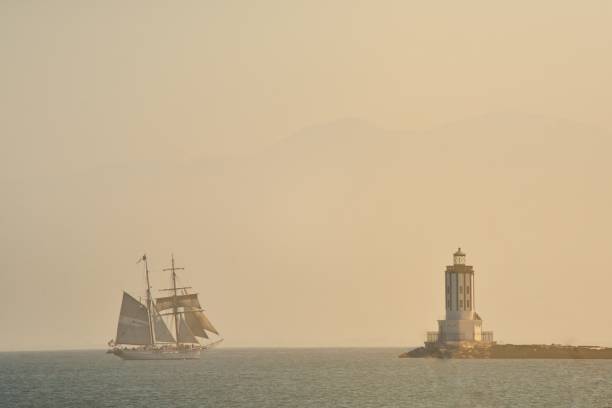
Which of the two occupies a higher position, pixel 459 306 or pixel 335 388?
pixel 459 306

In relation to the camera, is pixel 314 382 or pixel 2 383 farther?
pixel 2 383

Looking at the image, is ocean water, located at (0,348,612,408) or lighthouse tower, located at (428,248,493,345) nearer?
ocean water, located at (0,348,612,408)

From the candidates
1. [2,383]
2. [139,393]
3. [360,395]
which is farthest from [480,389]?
[2,383]

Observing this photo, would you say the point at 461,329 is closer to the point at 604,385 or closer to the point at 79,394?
the point at 604,385

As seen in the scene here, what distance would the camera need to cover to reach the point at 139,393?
142125 mm

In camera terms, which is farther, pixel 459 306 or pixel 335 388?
pixel 459 306

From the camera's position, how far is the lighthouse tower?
192m

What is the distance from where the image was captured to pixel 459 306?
630 ft

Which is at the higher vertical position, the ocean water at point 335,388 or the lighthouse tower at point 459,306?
the lighthouse tower at point 459,306

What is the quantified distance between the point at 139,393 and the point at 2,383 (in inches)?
1699

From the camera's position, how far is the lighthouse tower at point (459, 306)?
192 metres

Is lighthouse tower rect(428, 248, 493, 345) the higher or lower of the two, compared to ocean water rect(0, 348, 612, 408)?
higher

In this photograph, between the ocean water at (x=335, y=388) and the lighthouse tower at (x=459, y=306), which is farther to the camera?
the lighthouse tower at (x=459, y=306)

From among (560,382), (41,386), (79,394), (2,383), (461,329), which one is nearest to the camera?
(79,394)
